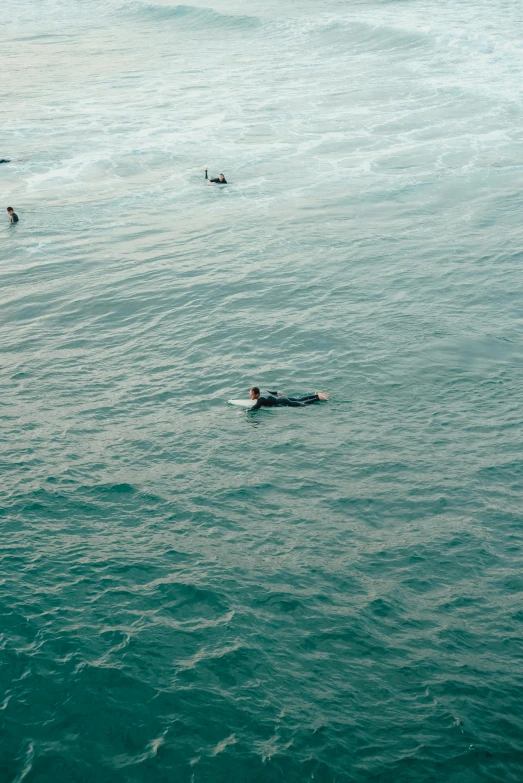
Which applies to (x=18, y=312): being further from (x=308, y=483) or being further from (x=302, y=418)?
(x=308, y=483)

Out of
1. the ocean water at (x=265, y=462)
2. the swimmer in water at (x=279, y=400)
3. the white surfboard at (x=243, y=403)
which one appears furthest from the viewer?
Result: the white surfboard at (x=243, y=403)

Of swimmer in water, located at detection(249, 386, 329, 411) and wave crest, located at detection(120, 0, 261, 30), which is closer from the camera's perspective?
swimmer in water, located at detection(249, 386, 329, 411)

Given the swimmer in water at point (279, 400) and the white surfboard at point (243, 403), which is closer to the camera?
the swimmer in water at point (279, 400)

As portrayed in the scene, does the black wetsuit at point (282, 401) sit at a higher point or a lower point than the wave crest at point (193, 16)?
lower

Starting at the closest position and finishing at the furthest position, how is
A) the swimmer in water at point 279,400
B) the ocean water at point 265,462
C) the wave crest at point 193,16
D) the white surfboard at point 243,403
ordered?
the ocean water at point 265,462, the swimmer in water at point 279,400, the white surfboard at point 243,403, the wave crest at point 193,16

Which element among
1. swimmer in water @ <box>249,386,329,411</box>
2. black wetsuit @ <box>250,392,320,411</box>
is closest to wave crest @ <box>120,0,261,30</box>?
swimmer in water @ <box>249,386,329,411</box>

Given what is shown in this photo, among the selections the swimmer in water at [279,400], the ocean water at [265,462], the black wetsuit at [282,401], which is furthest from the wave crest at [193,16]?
the black wetsuit at [282,401]

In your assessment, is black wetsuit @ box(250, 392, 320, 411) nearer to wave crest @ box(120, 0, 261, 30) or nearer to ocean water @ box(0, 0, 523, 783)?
ocean water @ box(0, 0, 523, 783)

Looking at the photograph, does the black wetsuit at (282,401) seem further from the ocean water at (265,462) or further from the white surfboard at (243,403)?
the ocean water at (265,462)
